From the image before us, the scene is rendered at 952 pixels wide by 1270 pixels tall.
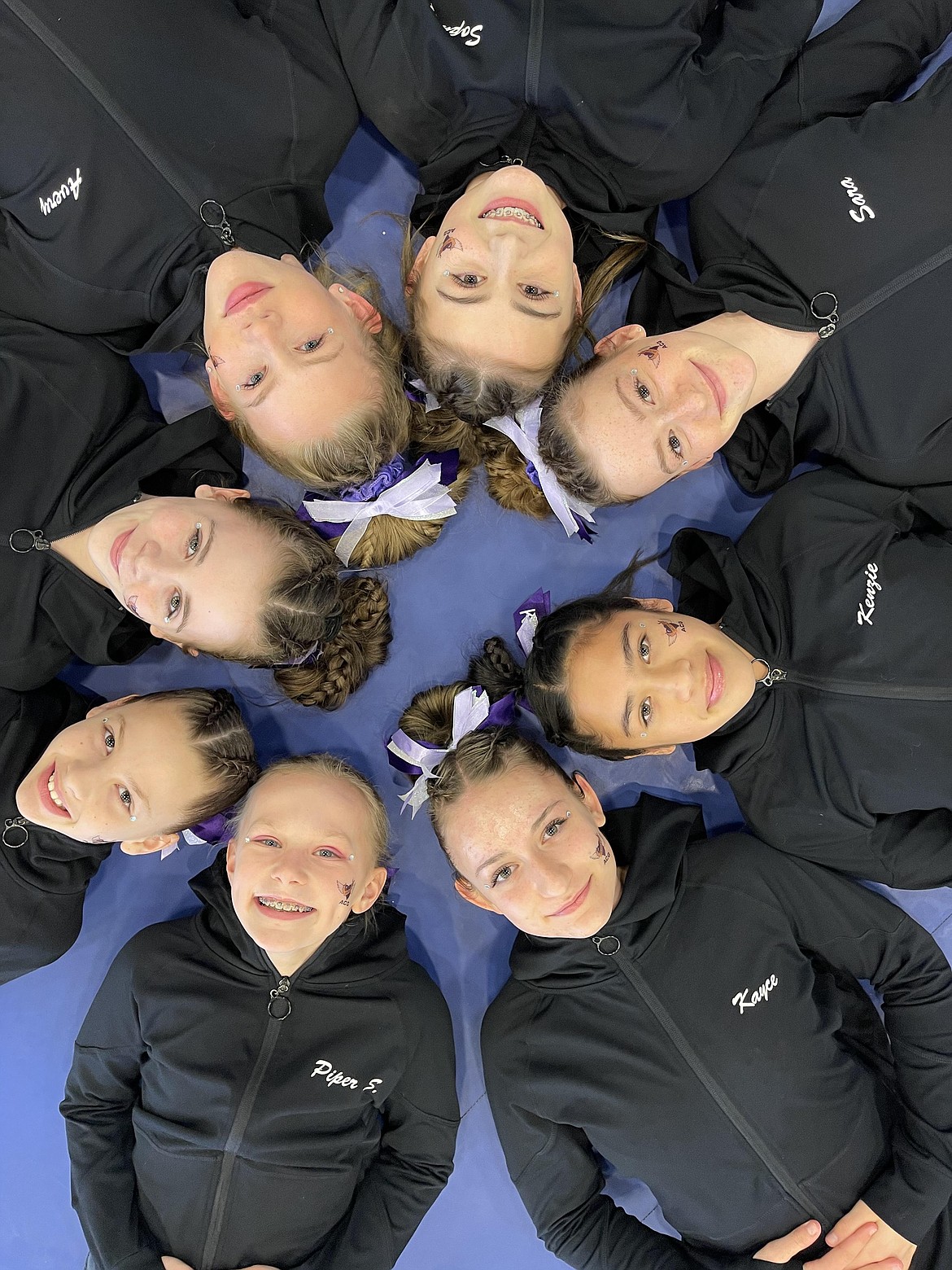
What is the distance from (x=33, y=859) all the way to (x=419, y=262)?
1.82 meters

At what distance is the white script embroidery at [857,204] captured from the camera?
2.03 m

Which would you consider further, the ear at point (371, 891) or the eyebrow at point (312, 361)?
the ear at point (371, 891)

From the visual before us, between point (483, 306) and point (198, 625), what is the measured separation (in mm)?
949

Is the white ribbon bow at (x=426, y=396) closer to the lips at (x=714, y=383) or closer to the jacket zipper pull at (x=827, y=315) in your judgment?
the lips at (x=714, y=383)

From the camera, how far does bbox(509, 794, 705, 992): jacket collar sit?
2.14 m

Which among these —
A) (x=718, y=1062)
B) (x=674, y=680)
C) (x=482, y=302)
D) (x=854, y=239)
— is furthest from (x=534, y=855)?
(x=854, y=239)

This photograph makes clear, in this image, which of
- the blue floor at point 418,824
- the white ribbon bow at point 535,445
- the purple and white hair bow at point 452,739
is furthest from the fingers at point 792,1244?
the white ribbon bow at point 535,445

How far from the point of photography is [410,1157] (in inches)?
89.7

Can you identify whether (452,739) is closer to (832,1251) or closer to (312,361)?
(312,361)

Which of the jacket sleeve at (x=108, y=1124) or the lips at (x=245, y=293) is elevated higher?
the lips at (x=245, y=293)

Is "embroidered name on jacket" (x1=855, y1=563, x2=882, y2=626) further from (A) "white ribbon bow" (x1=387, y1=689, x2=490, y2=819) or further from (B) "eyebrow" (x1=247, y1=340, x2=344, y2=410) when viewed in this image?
(B) "eyebrow" (x1=247, y1=340, x2=344, y2=410)

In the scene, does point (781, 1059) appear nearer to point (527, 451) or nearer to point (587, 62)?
point (527, 451)

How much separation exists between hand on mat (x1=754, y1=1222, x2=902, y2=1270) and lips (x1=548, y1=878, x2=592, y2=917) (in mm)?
1112

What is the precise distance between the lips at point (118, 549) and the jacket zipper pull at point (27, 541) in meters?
0.32
